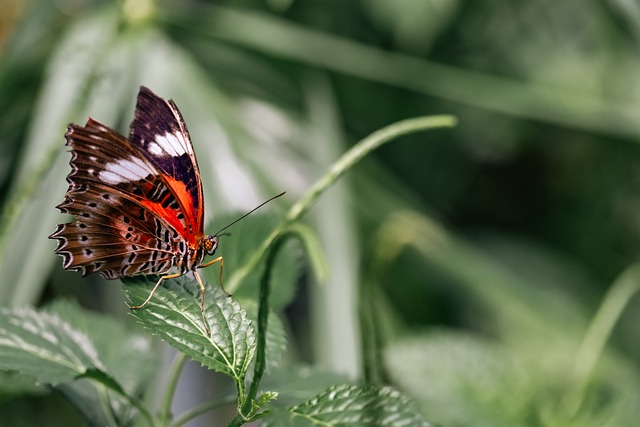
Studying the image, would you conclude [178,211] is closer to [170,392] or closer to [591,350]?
[170,392]

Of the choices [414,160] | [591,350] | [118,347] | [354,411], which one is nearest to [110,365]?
[118,347]

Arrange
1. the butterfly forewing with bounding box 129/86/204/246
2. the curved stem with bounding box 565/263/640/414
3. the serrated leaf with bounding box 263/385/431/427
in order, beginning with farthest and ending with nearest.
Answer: the curved stem with bounding box 565/263/640/414, the butterfly forewing with bounding box 129/86/204/246, the serrated leaf with bounding box 263/385/431/427

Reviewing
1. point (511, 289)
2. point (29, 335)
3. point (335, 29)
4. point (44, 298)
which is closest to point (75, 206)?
point (29, 335)

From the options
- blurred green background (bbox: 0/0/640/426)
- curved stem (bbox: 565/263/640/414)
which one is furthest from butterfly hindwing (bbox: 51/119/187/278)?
curved stem (bbox: 565/263/640/414)

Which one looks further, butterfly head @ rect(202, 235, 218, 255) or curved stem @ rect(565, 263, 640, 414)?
curved stem @ rect(565, 263, 640, 414)

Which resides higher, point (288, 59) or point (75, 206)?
point (288, 59)

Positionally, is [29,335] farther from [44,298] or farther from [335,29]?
[335,29]

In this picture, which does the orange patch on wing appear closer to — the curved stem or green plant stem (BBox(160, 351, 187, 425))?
green plant stem (BBox(160, 351, 187, 425))
